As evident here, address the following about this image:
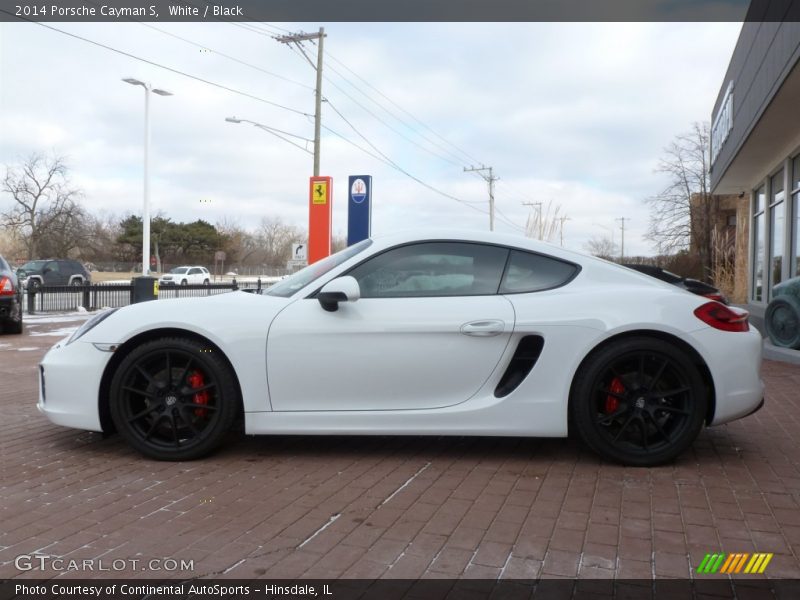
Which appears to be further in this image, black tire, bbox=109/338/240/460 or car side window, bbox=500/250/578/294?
car side window, bbox=500/250/578/294

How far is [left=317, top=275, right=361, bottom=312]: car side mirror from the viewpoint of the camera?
370 cm

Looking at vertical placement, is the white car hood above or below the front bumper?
above

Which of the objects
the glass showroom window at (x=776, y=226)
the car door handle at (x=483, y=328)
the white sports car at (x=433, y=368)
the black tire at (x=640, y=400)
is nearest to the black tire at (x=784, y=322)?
the white sports car at (x=433, y=368)

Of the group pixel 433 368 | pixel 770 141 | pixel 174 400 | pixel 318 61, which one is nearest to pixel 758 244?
pixel 770 141

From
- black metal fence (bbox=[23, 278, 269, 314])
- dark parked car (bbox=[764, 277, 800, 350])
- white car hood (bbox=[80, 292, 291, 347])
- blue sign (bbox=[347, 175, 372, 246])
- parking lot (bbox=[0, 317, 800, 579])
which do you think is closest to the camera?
parking lot (bbox=[0, 317, 800, 579])

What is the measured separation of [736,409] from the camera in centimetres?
379

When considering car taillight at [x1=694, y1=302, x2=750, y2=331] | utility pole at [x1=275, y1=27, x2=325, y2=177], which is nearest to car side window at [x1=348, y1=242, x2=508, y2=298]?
car taillight at [x1=694, y1=302, x2=750, y2=331]

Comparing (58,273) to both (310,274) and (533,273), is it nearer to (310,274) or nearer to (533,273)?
(310,274)

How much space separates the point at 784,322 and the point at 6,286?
1180 cm

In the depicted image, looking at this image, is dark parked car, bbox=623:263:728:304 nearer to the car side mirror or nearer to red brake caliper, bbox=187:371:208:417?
the car side mirror

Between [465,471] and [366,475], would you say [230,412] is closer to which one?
[366,475]

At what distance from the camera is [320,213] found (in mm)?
19234

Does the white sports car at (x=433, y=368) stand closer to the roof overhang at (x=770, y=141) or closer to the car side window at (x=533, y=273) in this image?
the car side window at (x=533, y=273)

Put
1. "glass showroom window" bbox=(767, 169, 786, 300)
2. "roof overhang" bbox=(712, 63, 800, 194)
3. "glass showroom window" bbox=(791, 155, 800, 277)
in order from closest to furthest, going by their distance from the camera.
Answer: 1. "roof overhang" bbox=(712, 63, 800, 194)
2. "glass showroom window" bbox=(791, 155, 800, 277)
3. "glass showroom window" bbox=(767, 169, 786, 300)
